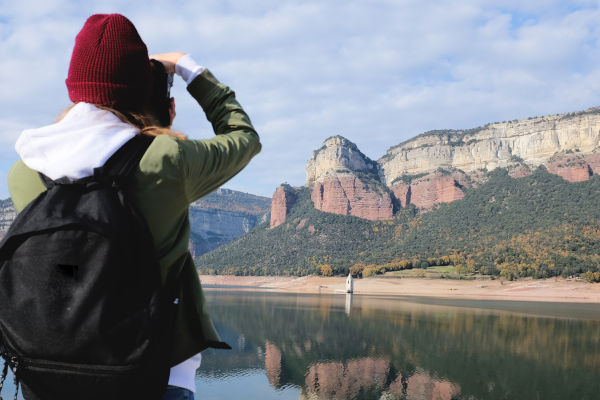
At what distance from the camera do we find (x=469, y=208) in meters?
94.9

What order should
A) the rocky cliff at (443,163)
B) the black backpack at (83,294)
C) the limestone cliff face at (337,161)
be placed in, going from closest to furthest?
the black backpack at (83,294), the rocky cliff at (443,163), the limestone cliff face at (337,161)

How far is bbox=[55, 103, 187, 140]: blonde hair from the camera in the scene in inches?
56.6

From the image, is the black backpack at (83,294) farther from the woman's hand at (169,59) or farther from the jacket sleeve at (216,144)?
the woman's hand at (169,59)

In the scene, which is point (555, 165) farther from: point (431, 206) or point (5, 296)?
point (5, 296)

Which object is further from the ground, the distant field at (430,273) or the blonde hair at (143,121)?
the blonde hair at (143,121)

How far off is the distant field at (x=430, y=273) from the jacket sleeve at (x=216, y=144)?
6636 centimetres

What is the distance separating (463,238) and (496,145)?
46.9 m

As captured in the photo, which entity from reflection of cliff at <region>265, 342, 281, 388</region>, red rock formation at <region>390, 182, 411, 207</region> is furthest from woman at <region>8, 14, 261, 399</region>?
red rock formation at <region>390, 182, 411, 207</region>

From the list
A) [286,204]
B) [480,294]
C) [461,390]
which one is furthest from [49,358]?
[286,204]

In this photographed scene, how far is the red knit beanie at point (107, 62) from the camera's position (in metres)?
1.44

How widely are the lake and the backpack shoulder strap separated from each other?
14.1 meters

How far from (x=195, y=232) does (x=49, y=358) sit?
19403 cm

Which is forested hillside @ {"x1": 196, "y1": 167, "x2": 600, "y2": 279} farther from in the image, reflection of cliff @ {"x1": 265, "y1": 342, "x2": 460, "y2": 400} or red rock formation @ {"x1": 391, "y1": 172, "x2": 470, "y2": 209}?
reflection of cliff @ {"x1": 265, "y1": 342, "x2": 460, "y2": 400}

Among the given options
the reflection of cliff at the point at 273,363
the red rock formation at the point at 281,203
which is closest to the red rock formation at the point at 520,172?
the red rock formation at the point at 281,203
